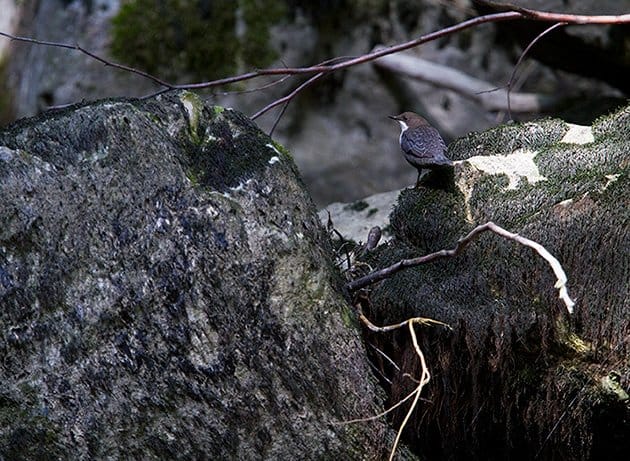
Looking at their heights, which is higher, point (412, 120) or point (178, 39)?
point (178, 39)

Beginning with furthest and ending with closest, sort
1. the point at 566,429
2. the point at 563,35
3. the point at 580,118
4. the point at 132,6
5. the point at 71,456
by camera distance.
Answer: the point at 132,6
the point at 580,118
the point at 563,35
the point at 566,429
the point at 71,456

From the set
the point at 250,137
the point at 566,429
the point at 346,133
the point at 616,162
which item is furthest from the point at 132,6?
the point at 566,429

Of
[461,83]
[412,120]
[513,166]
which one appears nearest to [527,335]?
[513,166]

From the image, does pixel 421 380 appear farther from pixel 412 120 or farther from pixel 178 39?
pixel 178 39

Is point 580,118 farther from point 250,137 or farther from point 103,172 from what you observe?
point 103,172

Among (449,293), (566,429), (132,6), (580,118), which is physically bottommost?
(566,429)

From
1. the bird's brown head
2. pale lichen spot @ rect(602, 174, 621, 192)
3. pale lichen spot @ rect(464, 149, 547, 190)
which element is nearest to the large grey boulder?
pale lichen spot @ rect(602, 174, 621, 192)

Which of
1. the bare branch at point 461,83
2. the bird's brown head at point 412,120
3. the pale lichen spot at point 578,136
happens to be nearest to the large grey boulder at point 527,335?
the pale lichen spot at point 578,136
